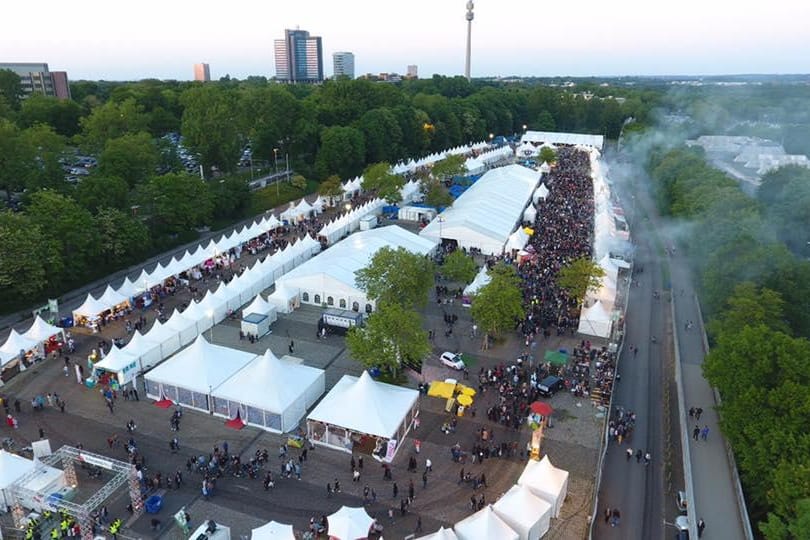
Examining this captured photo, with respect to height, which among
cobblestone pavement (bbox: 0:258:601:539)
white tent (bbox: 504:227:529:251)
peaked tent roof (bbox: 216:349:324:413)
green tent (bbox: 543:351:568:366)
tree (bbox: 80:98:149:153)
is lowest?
cobblestone pavement (bbox: 0:258:601:539)

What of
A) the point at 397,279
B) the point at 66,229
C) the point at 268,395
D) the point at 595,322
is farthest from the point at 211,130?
the point at 595,322

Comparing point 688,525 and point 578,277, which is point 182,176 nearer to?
point 578,277

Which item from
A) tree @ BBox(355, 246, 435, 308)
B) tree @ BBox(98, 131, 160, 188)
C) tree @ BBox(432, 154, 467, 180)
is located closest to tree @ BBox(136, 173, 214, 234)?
tree @ BBox(98, 131, 160, 188)

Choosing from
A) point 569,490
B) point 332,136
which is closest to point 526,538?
point 569,490

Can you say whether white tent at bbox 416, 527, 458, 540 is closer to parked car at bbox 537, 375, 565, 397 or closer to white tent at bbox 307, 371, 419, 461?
white tent at bbox 307, 371, 419, 461

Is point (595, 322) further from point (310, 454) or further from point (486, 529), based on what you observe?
point (310, 454)

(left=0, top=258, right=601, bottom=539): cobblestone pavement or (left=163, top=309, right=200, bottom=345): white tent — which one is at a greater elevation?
(left=163, top=309, right=200, bottom=345): white tent
